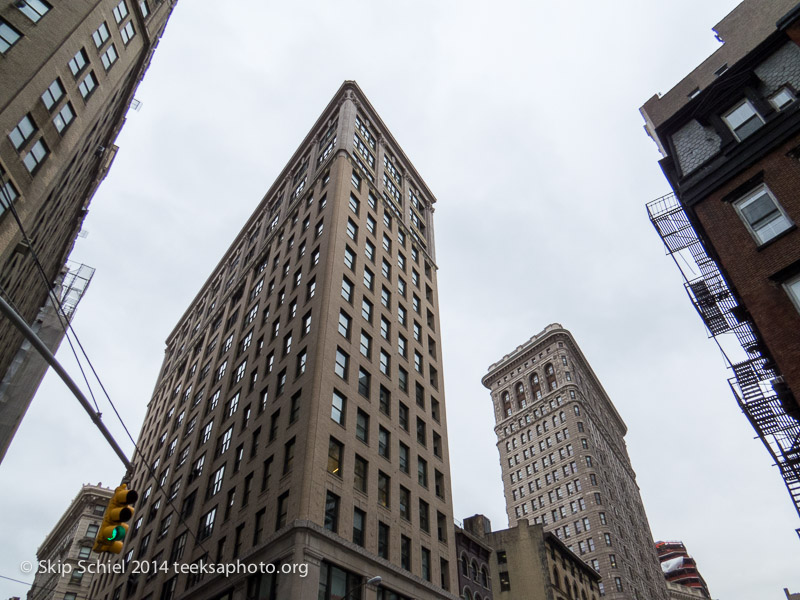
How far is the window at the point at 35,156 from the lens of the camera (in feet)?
85.1

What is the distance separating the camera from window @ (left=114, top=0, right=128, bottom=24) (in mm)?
33031

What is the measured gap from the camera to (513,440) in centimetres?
10475

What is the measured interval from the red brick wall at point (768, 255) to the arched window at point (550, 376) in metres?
89.6

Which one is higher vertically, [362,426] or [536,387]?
[536,387]

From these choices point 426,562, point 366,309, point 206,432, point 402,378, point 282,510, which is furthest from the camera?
point 206,432

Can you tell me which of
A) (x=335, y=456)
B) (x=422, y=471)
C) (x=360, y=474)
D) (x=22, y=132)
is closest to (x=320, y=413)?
(x=335, y=456)

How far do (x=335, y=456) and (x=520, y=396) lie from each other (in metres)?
83.4

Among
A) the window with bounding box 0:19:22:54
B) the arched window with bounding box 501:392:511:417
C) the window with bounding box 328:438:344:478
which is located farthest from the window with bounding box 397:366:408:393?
the arched window with bounding box 501:392:511:417

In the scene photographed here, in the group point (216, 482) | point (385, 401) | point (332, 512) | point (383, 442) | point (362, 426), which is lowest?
point (332, 512)

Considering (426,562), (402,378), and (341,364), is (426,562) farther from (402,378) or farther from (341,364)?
(341,364)

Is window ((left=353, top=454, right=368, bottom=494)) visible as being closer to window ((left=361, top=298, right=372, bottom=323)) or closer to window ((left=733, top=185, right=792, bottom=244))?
window ((left=361, top=298, right=372, bottom=323))

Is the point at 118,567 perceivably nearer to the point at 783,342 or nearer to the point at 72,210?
the point at 72,210

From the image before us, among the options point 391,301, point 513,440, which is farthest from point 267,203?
point 513,440

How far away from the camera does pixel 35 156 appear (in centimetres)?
2653
